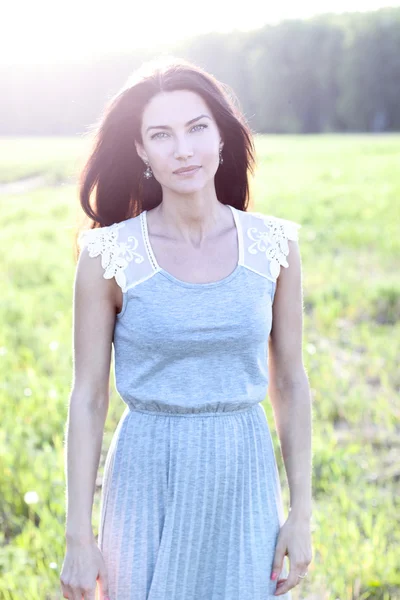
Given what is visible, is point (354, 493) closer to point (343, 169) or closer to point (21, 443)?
point (21, 443)

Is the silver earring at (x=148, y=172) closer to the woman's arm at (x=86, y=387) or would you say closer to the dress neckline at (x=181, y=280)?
the dress neckline at (x=181, y=280)

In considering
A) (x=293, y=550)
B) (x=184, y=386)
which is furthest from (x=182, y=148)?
(x=293, y=550)

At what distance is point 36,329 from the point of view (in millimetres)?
5742

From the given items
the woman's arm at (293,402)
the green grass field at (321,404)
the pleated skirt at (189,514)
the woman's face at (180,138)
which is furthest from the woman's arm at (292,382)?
the green grass field at (321,404)

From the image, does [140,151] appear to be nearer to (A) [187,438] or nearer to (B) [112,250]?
(B) [112,250]

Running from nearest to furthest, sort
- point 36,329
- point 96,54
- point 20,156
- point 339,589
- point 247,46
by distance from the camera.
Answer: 1. point 339,589
2. point 36,329
3. point 20,156
4. point 96,54
5. point 247,46

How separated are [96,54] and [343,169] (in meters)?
30.7

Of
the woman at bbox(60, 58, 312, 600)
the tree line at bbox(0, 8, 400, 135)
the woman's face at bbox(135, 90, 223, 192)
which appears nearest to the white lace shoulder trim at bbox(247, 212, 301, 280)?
the woman at bbox(60, 58, 312, 600)

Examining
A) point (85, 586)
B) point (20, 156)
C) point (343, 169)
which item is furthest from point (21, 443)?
point (20, 156)

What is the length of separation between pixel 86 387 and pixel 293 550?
1.93 feet

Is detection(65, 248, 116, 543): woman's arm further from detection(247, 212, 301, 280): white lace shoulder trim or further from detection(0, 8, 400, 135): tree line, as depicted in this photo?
detection(0, 8, 400, 135): tree line

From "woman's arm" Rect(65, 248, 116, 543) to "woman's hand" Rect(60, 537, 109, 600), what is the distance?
0.02 metres

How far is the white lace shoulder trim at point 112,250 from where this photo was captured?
1.81 meters

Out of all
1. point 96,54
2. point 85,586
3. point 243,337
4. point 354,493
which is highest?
point 96,54
